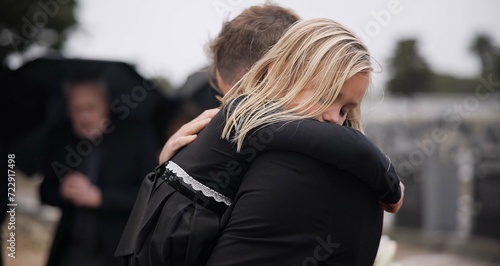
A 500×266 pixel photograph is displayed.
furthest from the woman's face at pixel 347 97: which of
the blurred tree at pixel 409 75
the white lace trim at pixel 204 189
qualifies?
the blurred tree at pixel 409 75

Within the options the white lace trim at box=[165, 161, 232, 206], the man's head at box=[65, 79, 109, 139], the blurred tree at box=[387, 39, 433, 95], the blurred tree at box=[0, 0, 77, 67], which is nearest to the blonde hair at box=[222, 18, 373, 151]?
the white lace trim at box=[165, 161, 232, 206]

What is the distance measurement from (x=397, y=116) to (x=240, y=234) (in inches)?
1023

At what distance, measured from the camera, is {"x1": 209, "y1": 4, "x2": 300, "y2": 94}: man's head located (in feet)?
7.27

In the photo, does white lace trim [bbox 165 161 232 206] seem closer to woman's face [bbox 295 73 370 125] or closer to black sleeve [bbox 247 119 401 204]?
black sleeve [bbox 247 119 401 204]

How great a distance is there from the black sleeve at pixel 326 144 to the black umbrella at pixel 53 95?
3.21 m

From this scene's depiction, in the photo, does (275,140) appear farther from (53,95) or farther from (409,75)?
(409,75)

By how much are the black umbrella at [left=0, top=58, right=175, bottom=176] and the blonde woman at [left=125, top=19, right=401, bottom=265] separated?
10.2 ft

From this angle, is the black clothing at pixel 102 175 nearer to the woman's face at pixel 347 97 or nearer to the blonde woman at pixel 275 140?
the blonde woman at pixel 275 140

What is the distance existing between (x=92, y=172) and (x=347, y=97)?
310cm

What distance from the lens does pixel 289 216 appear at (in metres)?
Result: 1.67

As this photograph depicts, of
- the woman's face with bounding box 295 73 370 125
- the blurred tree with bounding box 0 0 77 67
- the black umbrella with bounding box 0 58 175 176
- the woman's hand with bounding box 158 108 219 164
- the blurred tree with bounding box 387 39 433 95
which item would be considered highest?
the woman's face with bounding box 295 73 370 125

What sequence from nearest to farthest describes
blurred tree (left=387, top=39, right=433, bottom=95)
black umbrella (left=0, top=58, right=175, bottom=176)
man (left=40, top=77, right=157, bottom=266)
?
man (left=40, top=77, right=157, bottom=266)
black umbrella (left=0, top=58, right=175, bottom=176)
blurred tree (left=387, top=39, right=433, bottom=95)

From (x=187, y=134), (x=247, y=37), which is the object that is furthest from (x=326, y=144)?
(x=247, y=37)

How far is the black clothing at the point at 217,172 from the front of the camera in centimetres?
168
